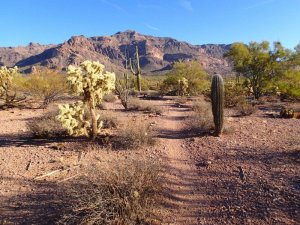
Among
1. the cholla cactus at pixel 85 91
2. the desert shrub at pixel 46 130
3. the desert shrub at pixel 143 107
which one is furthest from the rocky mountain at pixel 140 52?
the cholla cactus at pixel 85 91

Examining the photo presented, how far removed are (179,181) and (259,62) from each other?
16124 millimetres

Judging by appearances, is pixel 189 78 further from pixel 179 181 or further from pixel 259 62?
pixel 179 181

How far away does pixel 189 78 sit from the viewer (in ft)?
87.9

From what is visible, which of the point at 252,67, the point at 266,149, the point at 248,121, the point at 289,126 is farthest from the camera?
the point at 252,67

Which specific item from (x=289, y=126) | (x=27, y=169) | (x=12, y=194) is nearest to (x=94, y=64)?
(x=27, y=169)

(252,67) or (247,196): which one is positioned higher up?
(252,67)

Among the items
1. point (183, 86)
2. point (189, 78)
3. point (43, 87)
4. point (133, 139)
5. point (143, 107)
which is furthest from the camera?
point (189, 78)

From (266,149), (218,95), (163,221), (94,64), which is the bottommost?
(163,221)

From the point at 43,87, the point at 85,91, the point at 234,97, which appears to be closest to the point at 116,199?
the point at 85,91

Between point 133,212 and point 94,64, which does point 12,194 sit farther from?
point 94,64

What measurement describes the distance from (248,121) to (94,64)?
5.85 m

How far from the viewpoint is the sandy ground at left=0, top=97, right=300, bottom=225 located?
4.96 meters

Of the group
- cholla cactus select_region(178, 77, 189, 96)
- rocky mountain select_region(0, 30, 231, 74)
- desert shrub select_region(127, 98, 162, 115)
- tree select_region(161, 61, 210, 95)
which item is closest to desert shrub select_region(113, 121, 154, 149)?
desert shrub select_region(127, 98, 162, 115)

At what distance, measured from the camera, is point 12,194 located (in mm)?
5965
